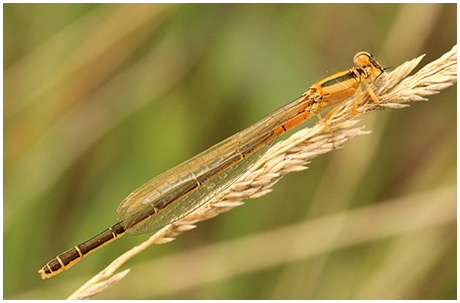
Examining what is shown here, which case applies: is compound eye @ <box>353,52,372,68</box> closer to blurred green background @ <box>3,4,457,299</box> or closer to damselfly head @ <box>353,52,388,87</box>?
damselfly head @ <box>353,52,388,87</box>

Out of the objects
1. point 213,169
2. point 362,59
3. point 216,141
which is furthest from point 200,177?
point 362,59

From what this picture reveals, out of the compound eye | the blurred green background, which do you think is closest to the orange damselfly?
the compound eye

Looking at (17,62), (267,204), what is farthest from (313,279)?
(17,62)

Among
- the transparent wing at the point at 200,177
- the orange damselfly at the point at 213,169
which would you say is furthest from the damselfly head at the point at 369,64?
the transparent wing at the point at 200,177

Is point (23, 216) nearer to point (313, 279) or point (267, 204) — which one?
point (267, 204)

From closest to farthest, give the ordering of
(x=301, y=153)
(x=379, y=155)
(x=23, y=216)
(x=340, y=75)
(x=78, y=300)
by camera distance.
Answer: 1. (x=78, y=300)
2. (x=301, y=153)
3. (x=340, y=75)
4. (x=23, y=216)
5. (x=379, y=155)

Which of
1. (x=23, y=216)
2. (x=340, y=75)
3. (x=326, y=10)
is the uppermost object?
(x=326, y=10)

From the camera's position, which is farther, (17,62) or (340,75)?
(17,62)
